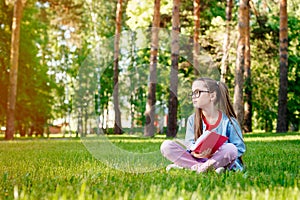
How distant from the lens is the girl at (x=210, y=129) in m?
6.33

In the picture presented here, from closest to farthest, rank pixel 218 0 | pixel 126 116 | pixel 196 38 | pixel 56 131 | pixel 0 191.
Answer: pixel 0 191
pixel 126 116
pixel 196 38
pixel 218 0
pixel 56 131

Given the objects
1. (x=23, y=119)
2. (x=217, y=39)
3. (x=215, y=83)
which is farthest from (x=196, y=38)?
(x=215, y=83)

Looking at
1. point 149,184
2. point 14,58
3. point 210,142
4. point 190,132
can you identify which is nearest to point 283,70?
point 14,58

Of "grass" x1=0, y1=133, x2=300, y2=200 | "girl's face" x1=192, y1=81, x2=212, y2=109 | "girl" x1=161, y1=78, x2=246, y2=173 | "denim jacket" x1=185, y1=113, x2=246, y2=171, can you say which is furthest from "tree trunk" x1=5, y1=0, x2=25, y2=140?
"denim jacket" x1=185, y1=113, x2=246, y2=171

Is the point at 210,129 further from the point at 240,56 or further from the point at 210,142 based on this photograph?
the point at 240,56

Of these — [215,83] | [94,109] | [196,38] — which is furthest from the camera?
[196,38]

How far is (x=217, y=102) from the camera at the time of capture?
6.64 metres

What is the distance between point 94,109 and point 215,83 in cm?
254

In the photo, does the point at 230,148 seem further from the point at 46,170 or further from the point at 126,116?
the point at 126,116

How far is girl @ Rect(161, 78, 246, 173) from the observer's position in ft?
20.8

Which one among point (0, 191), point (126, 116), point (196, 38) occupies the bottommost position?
point (0, 191)

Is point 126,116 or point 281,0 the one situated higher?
point 281,0

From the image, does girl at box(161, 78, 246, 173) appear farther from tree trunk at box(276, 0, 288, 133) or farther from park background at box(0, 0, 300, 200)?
tree trunk at box(276, 0, 288, 133)

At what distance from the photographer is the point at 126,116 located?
9.27 m
